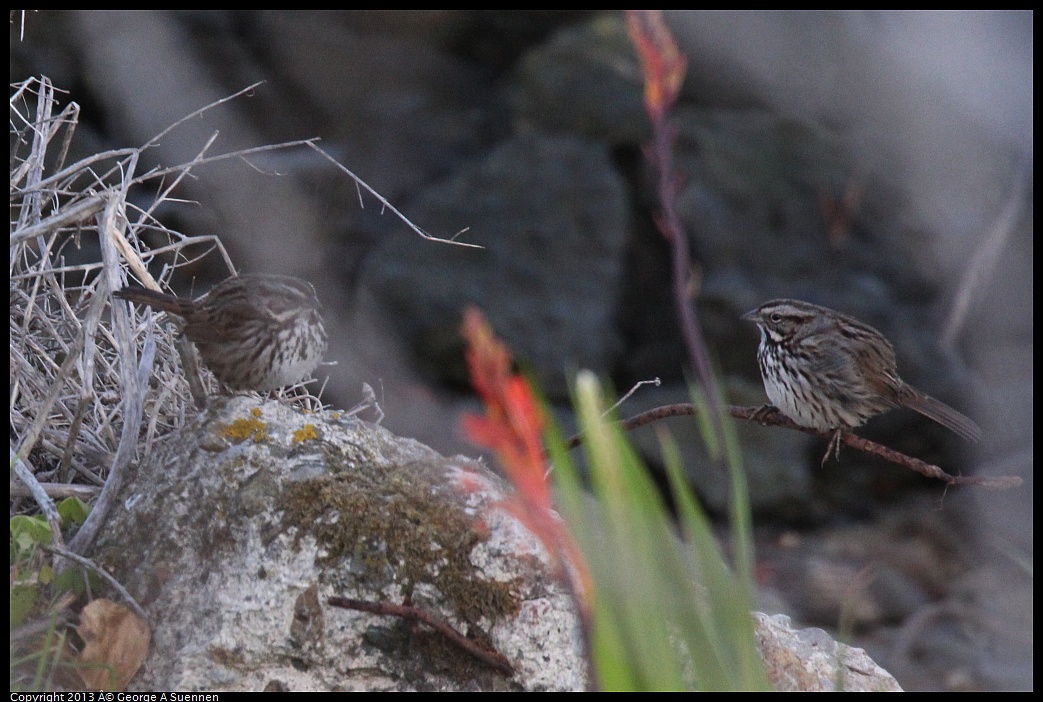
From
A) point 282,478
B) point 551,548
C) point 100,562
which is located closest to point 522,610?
point 282,478

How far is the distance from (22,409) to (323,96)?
8.37m

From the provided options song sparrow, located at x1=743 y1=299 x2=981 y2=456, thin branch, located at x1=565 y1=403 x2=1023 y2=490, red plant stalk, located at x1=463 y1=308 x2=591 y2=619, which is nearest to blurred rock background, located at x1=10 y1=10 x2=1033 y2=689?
song sparrow, located at x1=743 y1=299 x2=981 y2=456

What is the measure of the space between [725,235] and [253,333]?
20.6ft

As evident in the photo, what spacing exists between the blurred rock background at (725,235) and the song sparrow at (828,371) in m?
4.02

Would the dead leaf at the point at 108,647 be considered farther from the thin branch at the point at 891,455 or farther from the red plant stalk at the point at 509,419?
the red plant stalk at the point at 509,419

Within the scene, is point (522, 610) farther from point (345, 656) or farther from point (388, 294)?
point (388, 294)

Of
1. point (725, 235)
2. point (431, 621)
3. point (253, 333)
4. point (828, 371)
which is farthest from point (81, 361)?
point (725, 235)

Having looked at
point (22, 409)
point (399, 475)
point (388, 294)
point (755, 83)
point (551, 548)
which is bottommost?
point (388, 294)

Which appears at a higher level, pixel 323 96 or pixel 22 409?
pixel 22 409

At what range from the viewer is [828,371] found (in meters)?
4.77

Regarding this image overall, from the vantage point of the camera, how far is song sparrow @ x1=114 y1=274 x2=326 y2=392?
13.4ft

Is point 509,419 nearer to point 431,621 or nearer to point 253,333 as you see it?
point 431,621

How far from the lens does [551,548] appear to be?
1552mm

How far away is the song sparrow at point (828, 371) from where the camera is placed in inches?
186
